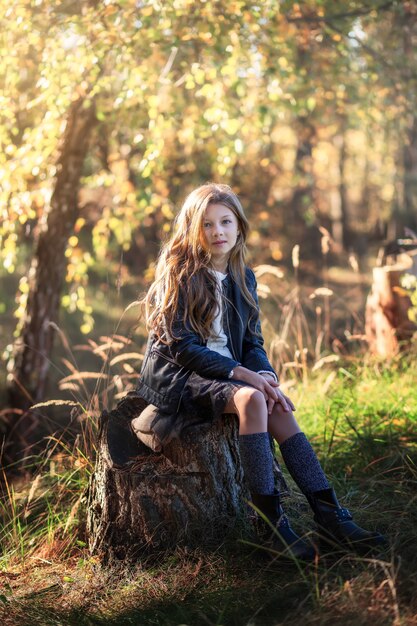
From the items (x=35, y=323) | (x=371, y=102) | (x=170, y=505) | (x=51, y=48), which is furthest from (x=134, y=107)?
(x=170, y=505)

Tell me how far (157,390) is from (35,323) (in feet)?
9.80

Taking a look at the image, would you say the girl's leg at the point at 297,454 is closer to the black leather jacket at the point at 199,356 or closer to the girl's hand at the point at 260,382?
the girl's hand at the point at 260,382

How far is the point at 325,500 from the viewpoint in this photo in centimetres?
309

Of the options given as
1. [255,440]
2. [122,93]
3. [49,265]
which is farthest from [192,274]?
[49,265]

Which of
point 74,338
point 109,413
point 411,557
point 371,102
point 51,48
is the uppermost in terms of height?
point 51,48

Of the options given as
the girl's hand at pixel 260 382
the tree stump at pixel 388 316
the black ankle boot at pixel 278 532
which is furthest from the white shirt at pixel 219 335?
the tree stump at pixel 388 316

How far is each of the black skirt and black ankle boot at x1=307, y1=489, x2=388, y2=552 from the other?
0.52 meters

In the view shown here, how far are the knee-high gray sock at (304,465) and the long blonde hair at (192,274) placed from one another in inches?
24.1

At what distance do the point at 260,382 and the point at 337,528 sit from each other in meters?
0.64

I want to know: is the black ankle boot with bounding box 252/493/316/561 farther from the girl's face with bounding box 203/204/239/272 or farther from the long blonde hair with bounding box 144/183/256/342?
the girl's face with bounding box 203/204/239/272

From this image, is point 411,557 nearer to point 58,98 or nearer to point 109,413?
point 109,413

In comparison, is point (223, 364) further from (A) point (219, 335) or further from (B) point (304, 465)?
(B) point (304, 465)

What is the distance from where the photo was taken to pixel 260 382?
3.16 metres

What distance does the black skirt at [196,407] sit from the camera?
314cm
